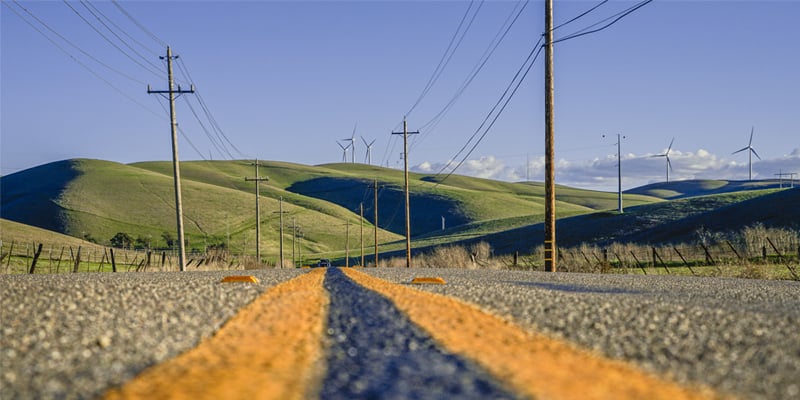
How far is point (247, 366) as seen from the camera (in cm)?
592

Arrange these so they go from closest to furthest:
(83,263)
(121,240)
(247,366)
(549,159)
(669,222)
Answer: (247,366) → (549,159) → (83,263) → (669,222) → (121,240)

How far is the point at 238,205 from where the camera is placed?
15275 centimetres

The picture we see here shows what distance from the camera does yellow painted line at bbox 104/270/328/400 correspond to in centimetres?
500

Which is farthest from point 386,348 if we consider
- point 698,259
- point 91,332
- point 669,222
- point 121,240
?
point 121,240

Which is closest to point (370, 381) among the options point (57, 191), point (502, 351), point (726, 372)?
point (502, 351)

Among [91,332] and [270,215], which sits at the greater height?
[91,332]

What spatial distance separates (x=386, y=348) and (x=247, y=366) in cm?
150

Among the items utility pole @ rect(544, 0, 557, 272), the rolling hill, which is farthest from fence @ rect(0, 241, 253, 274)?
the rolling hill

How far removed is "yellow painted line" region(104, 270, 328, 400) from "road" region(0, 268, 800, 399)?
0.06 ft

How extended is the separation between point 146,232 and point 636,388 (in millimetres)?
132034

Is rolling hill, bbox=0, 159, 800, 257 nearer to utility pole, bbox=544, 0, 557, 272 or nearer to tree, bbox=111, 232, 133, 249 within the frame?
tree, bbox=111, 232, 133, 249

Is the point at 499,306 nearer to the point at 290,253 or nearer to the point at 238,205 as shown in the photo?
the point at 290,253

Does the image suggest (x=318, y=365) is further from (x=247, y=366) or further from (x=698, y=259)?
(x=698, y=259)

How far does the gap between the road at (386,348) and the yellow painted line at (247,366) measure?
17mm
